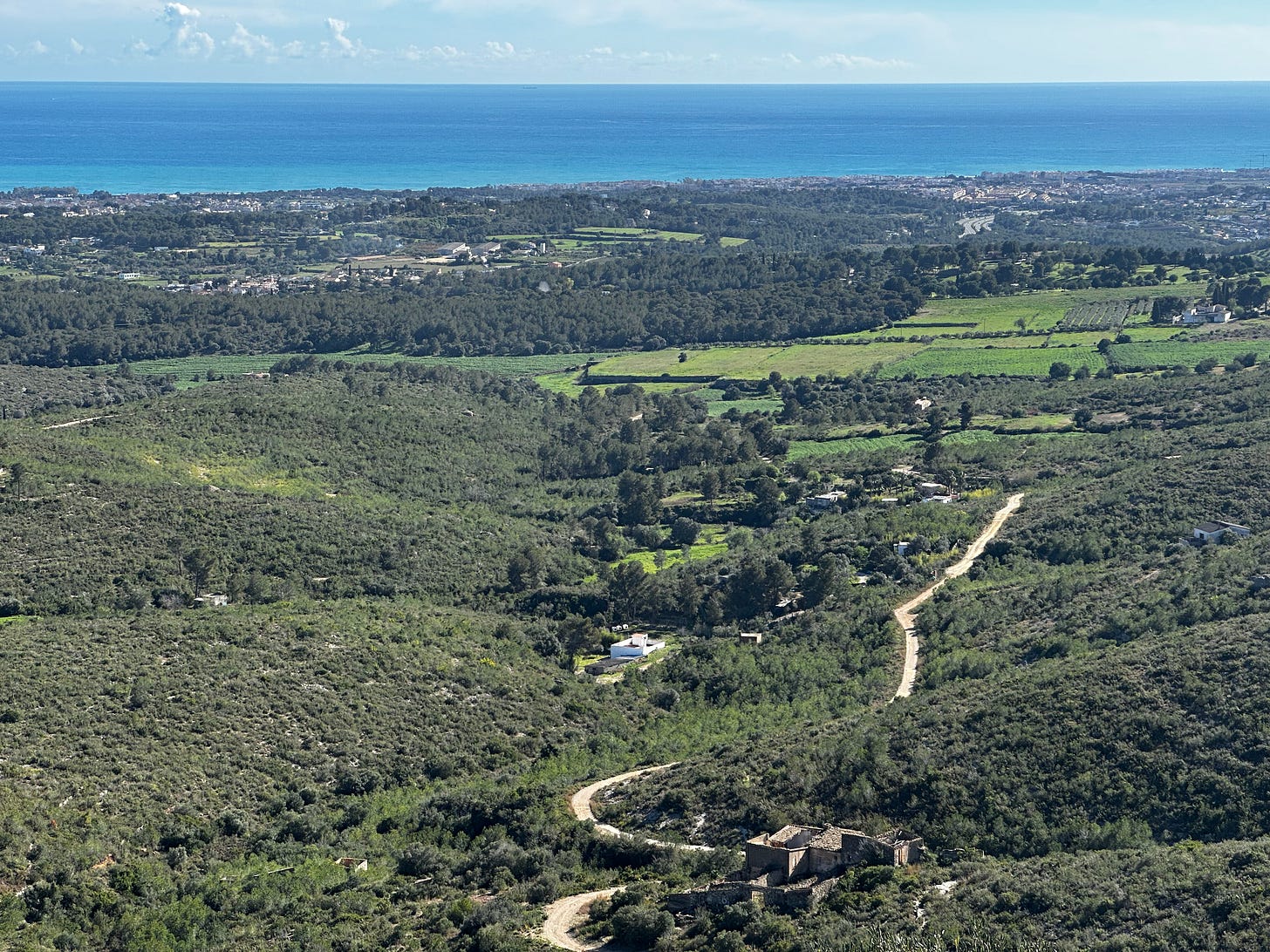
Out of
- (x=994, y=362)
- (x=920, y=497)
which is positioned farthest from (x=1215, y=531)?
(x=994, y=362)

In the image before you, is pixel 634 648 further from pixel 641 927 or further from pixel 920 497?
pixel 641 927

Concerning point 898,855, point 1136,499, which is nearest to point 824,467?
point 1136,499

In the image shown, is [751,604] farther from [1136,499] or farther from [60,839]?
[60,839]

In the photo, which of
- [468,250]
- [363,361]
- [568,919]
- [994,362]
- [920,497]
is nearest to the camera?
[568,919]

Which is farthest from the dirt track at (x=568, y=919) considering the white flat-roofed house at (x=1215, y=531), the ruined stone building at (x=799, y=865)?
the white flat-roofed house at (x=1215, y=531)

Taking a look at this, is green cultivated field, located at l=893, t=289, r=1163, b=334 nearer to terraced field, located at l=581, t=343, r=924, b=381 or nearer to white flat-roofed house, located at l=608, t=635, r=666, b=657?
terraced field, located at l=581, t=343, r=924, b=381

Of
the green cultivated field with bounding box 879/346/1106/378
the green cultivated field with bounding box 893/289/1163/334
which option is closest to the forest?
the green cultivated field with bounding box 879/346/1106/378
